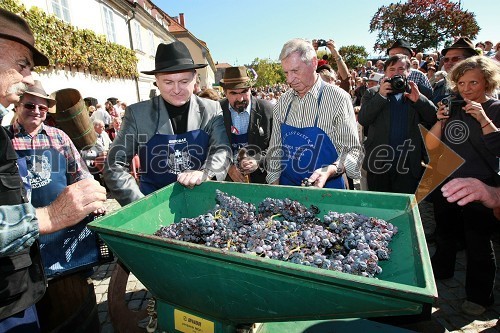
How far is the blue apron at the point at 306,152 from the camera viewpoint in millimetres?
2627

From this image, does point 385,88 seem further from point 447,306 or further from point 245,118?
point 447,306

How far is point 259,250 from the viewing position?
1.37 m

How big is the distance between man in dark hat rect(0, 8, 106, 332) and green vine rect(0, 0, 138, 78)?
7965 millimetres

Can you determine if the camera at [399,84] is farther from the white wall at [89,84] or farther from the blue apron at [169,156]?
the white wall at [89,84]

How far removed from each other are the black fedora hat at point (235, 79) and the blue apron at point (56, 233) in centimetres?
216

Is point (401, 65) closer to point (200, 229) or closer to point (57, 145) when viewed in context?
point (200, 229)

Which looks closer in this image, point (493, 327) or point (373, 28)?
point (493, 327)

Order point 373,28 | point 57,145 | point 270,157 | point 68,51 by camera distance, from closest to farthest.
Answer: point 57,145
point 270,157
point 68,51
point 373,28

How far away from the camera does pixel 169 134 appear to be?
2.54m

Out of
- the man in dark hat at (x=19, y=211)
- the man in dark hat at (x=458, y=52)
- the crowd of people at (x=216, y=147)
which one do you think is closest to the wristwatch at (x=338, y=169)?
the crowd of people at (x=216, y=147)

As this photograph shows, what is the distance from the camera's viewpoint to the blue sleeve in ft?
4.32

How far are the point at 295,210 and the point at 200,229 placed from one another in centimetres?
56

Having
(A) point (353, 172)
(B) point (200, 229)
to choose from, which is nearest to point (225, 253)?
(B) point (200, 229)

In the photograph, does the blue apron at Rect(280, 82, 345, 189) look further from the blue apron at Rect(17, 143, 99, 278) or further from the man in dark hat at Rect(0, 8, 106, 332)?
the blue apron at Rect(17, 143, 99, 278)
